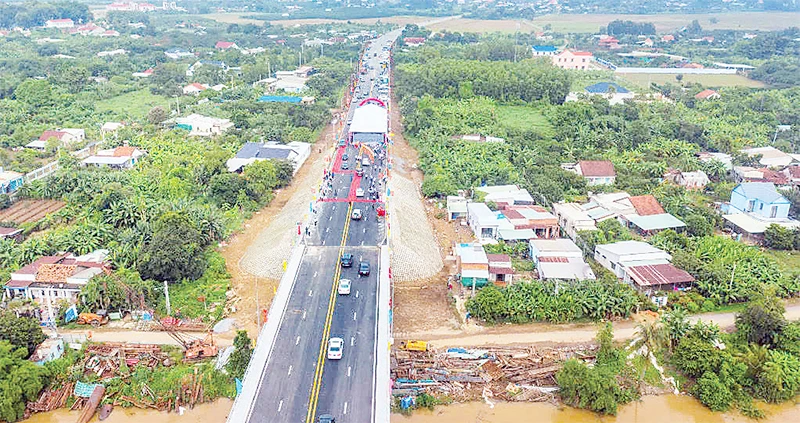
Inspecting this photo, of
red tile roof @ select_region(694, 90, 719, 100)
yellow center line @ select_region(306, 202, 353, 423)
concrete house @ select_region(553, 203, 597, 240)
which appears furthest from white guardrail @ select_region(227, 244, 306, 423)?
red tile roof @ select_region(694, 90, 719, 100)

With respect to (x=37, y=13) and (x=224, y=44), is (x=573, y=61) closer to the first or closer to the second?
(x=224, y=44)

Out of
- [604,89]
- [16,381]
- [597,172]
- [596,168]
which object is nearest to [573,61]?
[604,89]

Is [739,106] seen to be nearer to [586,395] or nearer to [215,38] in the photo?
[586,395]

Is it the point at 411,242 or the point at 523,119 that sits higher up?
the point at 523,119

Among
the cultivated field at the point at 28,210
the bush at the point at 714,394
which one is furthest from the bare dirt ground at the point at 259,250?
the bush at the point at 714,394

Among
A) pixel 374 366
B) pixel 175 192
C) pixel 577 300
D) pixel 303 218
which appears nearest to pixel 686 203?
pixel 577 300

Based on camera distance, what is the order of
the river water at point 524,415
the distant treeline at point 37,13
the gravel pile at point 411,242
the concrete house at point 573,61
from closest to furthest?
1. the river water at point 524,415
2. the gravel pile at point 411,242
3. the concrete house at point 573,61
4. the distant treeline at point 37,13

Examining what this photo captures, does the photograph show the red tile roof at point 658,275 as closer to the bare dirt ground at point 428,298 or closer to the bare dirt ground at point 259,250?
the bare dirt ground at point 428,298
